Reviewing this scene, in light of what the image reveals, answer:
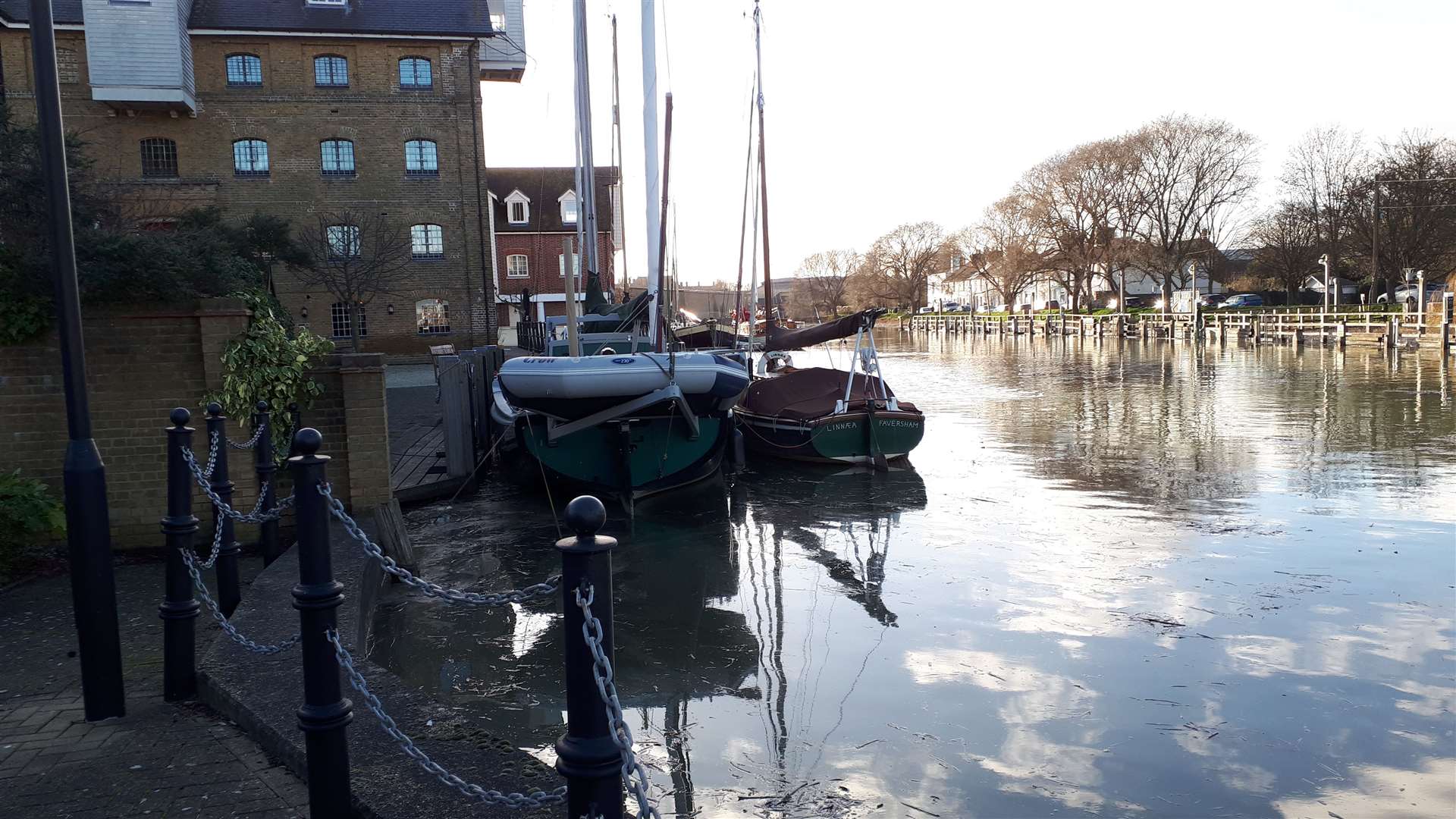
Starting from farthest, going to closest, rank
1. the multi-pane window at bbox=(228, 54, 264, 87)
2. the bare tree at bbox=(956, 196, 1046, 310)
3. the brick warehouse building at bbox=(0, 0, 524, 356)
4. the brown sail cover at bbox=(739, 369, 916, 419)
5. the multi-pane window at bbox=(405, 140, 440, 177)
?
1. the bare tree at bbox=(956, 196, 1046, 310)
2. the multi-pane window at bbox=(405, 140, 440, 177)
3. the multi-pane window at bbox=(228, 54, 264, 87)
4. the brick warehouse building at bbox=(0, 0, 524, 356)
5. the brown sail cover at bbox=(739, 369, 916, 419)

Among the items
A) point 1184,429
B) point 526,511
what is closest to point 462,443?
point 526,511

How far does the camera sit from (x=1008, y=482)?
14.4 m

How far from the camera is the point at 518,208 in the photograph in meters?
58.1

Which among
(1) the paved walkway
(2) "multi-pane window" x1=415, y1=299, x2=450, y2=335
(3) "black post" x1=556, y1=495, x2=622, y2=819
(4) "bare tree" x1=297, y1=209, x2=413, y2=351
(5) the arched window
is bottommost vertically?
(1) the paved walkway

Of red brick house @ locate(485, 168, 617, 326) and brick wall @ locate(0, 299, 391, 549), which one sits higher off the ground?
red brick house @ locate(485, 168, 617, 326)

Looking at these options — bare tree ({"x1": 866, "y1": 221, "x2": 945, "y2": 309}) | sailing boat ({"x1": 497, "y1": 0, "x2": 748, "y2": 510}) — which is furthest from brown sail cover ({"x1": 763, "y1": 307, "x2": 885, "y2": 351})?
bare tree ({"x1": 866, "y1": 221, "x2": 945, "y2": 309})

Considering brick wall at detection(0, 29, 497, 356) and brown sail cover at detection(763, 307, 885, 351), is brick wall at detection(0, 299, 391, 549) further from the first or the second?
brick wall at detection(0, 29, 497, 356)

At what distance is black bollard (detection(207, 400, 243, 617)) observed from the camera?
581 centimetres

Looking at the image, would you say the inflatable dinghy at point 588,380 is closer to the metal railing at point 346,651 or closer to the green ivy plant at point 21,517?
the green ivy plant at point 21,517

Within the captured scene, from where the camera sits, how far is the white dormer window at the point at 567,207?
2265 inches

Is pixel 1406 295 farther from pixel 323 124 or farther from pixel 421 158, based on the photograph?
pixel 323 124

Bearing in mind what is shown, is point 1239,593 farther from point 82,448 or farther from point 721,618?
point 82,448

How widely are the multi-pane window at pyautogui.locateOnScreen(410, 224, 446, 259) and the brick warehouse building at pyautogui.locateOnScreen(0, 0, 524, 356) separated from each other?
0.17ft

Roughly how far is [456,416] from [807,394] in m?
6.63
